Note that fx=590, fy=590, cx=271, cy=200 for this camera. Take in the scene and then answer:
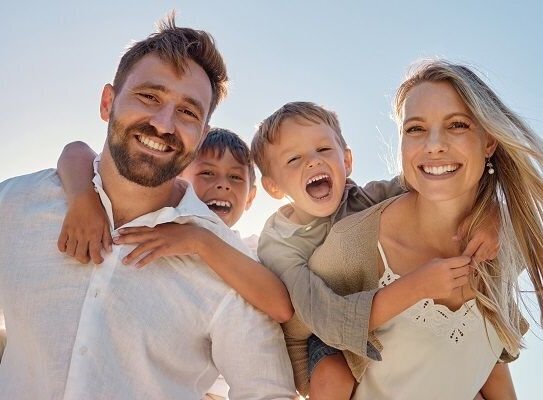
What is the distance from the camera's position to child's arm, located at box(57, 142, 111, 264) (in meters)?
Result: 3.03

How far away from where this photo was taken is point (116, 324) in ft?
9.78

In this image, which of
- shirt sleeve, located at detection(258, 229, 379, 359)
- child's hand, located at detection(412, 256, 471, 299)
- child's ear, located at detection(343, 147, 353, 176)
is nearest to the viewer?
child's hand, located at detection(412, 256, 471, 299)

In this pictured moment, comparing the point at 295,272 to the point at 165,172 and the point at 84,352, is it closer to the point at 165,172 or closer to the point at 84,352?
the point at 165,172

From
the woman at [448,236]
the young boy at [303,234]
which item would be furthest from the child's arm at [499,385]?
the young boy at [303,234]

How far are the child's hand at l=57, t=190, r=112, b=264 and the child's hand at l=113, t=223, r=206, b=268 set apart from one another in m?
0.10

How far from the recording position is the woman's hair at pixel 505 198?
3.12 meters

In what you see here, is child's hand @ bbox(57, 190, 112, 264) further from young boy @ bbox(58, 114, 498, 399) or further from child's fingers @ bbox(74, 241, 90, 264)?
young boy @ bbox(58, 114, 498, 399)

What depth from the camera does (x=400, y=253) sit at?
3.29 meters

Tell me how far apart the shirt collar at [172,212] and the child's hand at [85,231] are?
9 cm

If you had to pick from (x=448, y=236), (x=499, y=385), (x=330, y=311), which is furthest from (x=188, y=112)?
(x=499, y=385)

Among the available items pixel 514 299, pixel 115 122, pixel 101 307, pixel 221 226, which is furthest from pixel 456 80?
pixel 101 307

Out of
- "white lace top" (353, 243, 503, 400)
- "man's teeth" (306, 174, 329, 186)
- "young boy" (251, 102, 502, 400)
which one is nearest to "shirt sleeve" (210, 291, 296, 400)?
"young boy" (251, 102, 502, 400)

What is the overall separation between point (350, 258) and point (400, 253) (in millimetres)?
312

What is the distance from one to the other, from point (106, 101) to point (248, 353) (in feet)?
5.78
